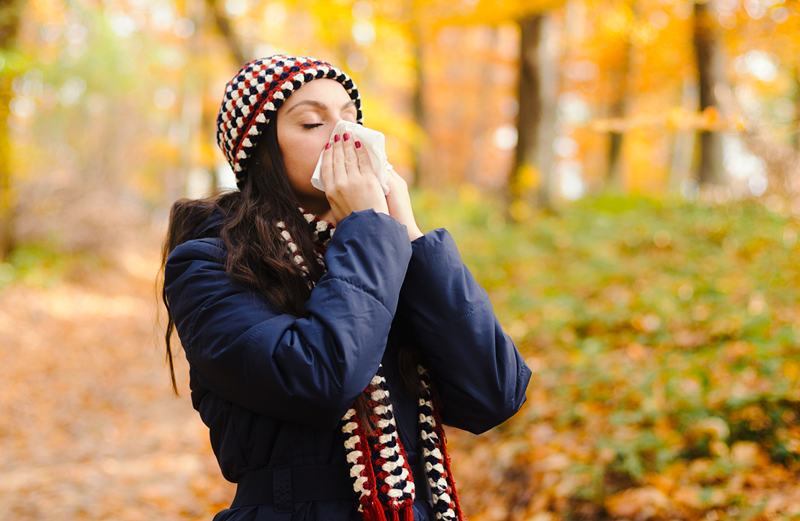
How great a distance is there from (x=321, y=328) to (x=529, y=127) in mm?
8886

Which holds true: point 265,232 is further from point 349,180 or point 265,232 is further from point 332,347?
point 332,347

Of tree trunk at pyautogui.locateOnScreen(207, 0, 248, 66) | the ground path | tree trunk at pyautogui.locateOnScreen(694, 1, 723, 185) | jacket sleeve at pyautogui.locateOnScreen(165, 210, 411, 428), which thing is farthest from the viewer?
tree trunk at pyautogui.locateOnScreen(207, 0, 248, 66)

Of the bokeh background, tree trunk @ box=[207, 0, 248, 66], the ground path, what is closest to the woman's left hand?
the bokeh background

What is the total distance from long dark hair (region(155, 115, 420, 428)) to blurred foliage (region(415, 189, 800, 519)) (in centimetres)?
234

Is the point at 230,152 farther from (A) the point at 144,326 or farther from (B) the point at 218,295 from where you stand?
(A) the point at 144,326

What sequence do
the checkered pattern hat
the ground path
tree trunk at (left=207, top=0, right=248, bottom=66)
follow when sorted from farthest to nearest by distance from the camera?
tree trunk at (left=207, top=0, right=248, bottom=66), the ground path, the checkered pattern hat

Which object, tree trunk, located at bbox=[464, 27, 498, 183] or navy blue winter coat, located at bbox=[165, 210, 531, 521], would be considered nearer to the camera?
navy blue winter coat, located at bbox=[165, 210, 531, 521]

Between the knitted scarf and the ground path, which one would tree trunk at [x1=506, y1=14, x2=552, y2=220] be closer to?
the ground path

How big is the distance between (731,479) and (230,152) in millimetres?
2986

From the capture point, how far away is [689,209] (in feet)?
26.8

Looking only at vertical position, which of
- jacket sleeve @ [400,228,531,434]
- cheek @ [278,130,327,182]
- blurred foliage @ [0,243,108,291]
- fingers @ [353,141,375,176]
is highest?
blurred foliage @ [0,243,108,291]

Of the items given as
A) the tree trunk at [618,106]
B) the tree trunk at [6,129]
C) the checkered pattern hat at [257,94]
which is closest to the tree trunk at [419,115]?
the tree trunk at [618,106]

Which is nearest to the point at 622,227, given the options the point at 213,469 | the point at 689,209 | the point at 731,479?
the point at 689,209

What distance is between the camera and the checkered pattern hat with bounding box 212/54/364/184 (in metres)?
1.58
